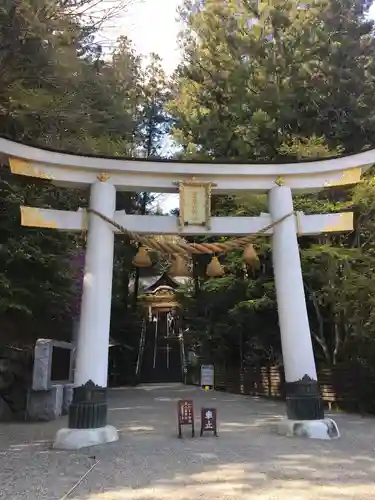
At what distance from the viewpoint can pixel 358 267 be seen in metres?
10.9

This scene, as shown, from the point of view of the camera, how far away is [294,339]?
24.2 feet

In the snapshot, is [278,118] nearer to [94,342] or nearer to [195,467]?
[94,342]

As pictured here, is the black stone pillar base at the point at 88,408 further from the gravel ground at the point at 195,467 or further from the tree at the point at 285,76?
the tree at the point at 285,76

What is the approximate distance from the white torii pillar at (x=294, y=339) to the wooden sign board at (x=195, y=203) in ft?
4.00

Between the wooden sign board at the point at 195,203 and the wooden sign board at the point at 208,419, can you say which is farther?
the wooden sign board at the point at 195,203

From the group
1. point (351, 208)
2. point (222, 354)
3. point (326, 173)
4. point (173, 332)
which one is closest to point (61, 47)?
point (326, 173)

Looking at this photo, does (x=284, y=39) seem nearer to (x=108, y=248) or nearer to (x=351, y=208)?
(x=351, y=208)

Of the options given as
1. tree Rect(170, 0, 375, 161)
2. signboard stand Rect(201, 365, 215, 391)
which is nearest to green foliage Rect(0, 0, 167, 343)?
tree Rect(170, 0, 375, 161)

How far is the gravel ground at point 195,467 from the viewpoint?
418 cm

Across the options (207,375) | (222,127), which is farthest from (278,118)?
(207,375)

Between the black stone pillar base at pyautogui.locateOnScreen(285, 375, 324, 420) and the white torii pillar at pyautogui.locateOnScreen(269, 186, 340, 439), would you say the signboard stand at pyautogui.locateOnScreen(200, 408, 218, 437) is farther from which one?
the black stone pillar base at pyautogui.locateOnScreen(285, 375, 324, 420)

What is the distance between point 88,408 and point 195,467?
217 centimetres

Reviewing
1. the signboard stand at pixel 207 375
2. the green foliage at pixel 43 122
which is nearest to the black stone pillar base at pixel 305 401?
the green foliage at pixel 43 122

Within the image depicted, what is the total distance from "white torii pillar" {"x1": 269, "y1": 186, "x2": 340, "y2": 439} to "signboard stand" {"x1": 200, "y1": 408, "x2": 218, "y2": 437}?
113 centimetres
